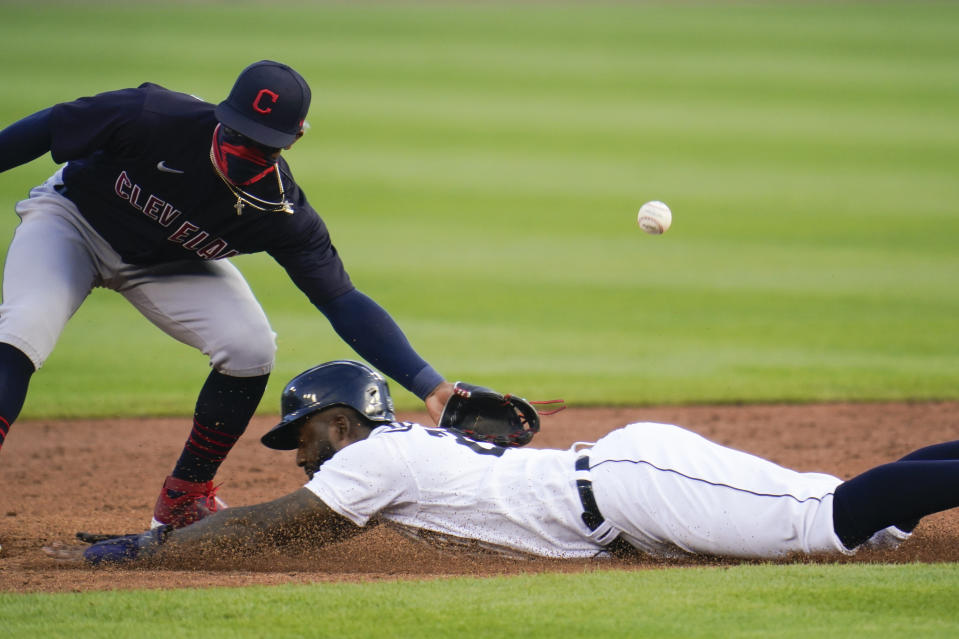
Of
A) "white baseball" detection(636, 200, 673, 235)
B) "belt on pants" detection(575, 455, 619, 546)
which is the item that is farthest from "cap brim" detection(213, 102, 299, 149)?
"white baseball" detection(636, 200, 673, 235)

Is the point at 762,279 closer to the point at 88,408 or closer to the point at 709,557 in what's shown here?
the point at 88,408

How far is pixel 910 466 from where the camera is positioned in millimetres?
3424

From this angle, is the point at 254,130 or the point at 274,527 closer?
the point at 274,527

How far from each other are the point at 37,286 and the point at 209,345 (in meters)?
0.66

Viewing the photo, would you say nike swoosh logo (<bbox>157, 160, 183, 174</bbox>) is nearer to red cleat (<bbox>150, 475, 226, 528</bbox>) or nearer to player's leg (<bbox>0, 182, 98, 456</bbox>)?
player's leg (<bbox>0, 182, 98, 456</bbox>)

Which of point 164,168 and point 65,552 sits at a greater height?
point 164,168

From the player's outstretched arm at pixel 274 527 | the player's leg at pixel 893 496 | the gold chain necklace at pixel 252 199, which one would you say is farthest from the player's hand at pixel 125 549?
the player's leg at pixel 893 496

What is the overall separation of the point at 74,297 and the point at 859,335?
20.8ft

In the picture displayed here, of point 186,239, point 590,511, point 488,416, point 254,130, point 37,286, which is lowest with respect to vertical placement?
point 590,511

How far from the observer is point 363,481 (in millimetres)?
3465

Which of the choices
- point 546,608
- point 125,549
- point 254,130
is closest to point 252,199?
point 254,130

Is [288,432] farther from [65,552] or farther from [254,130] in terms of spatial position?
[254,130]

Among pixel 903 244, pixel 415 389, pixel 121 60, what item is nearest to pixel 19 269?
pixel 415 389

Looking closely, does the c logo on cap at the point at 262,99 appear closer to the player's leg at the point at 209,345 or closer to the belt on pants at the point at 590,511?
the player's leg at the point at 209,345
